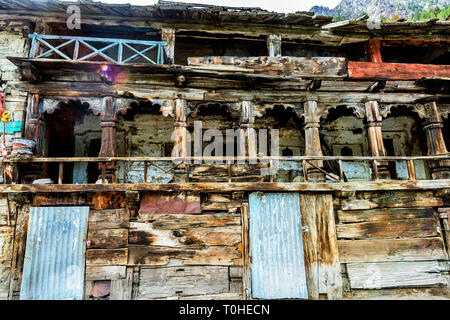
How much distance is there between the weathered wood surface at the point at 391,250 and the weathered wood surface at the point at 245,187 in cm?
103

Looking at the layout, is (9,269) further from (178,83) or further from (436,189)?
(436,189)

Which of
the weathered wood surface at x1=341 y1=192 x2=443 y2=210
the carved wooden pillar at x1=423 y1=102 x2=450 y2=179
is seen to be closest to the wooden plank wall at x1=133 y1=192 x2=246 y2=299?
the weathered wood surface at x1=341 y1=192 x2=443 y2=210

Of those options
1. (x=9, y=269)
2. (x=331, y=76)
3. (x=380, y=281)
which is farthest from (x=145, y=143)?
(x=380, y=281)

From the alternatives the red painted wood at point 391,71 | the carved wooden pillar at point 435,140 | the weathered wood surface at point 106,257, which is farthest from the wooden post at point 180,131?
the carved wooden pillar at point 435,140

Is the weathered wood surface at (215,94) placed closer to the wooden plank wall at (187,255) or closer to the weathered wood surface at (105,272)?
the wooden plank wall at (187,255)

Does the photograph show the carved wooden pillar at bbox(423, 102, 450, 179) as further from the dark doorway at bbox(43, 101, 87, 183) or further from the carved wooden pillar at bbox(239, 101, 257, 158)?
the dark doorway at bbox(43, 101, 87, 183)

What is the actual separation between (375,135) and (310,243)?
438 cm

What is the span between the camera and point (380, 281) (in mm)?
7078

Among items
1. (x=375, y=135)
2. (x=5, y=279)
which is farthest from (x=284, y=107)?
(x=5, y=279)

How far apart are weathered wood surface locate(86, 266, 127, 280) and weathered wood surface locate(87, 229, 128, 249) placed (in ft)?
1.74

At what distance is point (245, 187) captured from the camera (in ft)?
22.7
